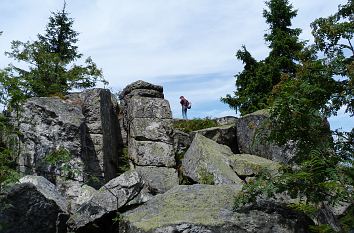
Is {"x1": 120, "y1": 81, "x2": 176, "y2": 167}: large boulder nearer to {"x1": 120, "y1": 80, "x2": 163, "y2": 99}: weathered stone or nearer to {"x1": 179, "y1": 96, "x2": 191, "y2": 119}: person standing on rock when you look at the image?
{"x1": 120, "y1": 80, "x2": 163, "y2": 99}: weathered stone

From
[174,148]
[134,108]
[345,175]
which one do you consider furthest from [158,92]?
[345,175]

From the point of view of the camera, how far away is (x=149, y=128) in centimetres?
1892

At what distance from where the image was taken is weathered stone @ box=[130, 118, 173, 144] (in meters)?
18.7

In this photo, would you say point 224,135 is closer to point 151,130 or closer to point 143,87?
point 151,130

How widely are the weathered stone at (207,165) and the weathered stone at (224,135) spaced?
2.92 metres

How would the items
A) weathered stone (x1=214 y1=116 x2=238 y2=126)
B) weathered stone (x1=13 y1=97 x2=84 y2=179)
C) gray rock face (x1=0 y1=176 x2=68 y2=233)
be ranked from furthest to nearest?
weathered stone (x1=214 y1=116 x2=238 y2=126) < weathered stone (x1=13 y1=97 x2=84 y2=179) < gray rock face (x1=0 y1=176 x2=68 y2=233)

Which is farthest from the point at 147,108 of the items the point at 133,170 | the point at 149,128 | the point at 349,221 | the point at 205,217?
the point at 349,221

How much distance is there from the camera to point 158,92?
20.9m

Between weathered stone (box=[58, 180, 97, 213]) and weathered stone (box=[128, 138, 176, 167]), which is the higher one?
weathered stone (box=[128, 138, 176, 167])

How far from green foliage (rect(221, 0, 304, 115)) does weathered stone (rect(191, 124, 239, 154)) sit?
18.0 ft

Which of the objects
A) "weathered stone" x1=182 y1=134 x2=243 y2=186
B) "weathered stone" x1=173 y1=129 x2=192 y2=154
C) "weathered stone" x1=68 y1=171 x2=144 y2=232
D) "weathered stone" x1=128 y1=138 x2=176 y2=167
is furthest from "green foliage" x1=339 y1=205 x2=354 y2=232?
"weathered stone" x1=173 y1=129 x2=192 y2=154

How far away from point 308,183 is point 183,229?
2557 mm

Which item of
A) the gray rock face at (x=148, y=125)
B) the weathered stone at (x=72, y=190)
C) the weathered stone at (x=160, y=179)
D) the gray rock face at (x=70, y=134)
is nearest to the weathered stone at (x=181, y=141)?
the gray rock face at (x=148, y=125)

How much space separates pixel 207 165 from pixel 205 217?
6.40 metres
